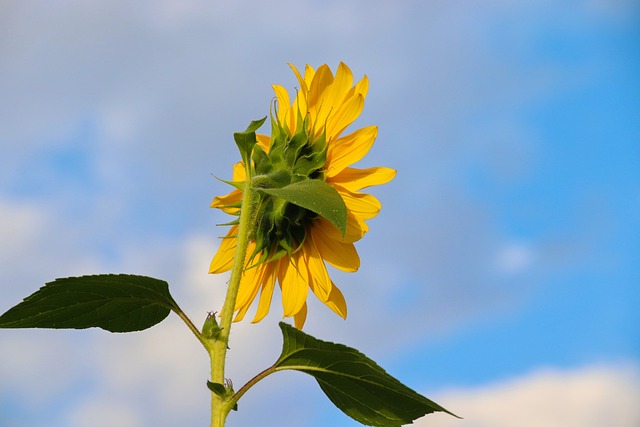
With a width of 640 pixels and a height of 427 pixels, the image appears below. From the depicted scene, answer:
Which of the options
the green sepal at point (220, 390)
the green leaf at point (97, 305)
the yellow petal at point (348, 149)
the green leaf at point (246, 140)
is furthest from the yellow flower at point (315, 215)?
the green sepal at point (220, 390)

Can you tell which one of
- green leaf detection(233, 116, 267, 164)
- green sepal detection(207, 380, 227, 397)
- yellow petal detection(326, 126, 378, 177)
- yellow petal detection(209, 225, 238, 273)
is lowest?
green sepal detection(207, 380, 227, 397)

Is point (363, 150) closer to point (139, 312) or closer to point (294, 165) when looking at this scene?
point (294, 165)

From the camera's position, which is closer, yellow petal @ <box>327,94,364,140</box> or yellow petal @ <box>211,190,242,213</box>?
yellow petal @ <box>327,94,364,140</box>

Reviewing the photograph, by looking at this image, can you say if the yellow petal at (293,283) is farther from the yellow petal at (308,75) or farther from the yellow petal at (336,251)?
the yellow petal at (308,75)

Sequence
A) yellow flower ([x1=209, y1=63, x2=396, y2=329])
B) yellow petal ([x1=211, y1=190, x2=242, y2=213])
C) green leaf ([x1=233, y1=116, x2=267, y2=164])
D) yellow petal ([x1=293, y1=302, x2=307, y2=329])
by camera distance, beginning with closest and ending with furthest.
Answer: green leaf ([x1=233, y1=116, x2=267, y2=164])
yellow flower ([x1=209, y1=63, x2=396, y2=329])
yellow petal ([x1=293, y1=302, x2=307, y2=329])
yellow petal ([x1=211, y1=190, x2=242, y2=213])

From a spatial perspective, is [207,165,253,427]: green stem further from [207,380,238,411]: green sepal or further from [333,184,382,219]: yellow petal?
[333,184,382,219]: yellow petal

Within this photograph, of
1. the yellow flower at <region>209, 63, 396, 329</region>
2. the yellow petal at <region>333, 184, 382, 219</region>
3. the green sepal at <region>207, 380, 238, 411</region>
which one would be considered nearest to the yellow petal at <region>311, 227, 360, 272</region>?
the yellow flower at <region>209, 63, 396, 329</region>
